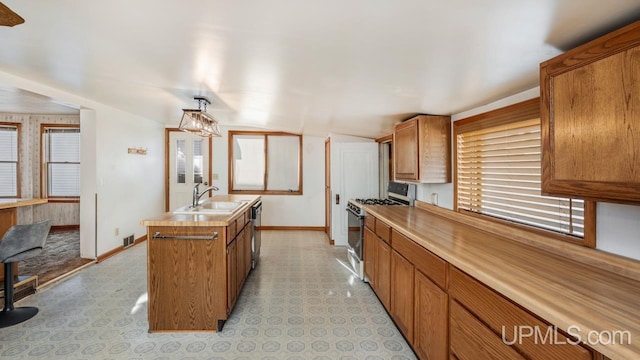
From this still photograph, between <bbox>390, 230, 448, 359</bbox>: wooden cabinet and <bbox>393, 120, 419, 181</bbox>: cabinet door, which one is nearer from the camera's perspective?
<bbox>390, 230, 448, 359</bbox>: wooden cabinet

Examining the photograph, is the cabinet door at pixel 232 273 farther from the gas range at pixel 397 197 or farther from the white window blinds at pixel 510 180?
the white window blinds at pixel 510 180

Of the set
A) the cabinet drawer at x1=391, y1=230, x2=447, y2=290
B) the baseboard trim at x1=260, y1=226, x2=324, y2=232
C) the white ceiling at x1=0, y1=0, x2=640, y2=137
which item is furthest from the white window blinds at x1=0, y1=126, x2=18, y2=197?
the cabinet drawer at x1=391, y1=230, x2=447, y2=290

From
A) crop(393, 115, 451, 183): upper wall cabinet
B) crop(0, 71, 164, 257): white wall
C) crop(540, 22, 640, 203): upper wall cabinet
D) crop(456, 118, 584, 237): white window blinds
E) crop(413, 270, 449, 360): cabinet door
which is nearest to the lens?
crop(540, 22, 640, 203): upper wall cabinet

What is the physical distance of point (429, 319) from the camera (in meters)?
1.67

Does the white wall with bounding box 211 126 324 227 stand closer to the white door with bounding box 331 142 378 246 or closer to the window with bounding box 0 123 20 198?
the white door with bounding box 331 142 378 246

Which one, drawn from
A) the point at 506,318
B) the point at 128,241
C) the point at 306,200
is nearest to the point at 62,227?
the point at 128,241

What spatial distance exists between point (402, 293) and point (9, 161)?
731 centimetres

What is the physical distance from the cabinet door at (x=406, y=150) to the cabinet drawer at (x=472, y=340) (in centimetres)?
154

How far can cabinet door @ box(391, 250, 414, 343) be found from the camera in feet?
6.30

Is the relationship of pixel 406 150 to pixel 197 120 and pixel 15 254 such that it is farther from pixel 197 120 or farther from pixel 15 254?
pixel 15 254

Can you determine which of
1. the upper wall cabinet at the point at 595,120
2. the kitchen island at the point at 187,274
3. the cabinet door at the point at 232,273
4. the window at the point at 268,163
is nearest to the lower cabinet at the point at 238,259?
the cabinet door at the point at 232,273

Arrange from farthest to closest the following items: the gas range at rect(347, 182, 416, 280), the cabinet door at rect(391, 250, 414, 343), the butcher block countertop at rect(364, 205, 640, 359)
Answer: the gas range at rect(347, 182, 416, 280) → the cabinet door at rect(391, 250, 414, 343) → the butcher block countertop at rect(364, 205, 640, 359)

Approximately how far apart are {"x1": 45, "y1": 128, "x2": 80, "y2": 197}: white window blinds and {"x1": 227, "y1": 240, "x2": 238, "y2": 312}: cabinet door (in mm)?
4961

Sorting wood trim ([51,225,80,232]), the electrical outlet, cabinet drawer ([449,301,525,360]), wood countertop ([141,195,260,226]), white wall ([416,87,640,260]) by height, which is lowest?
the electrical outlet
